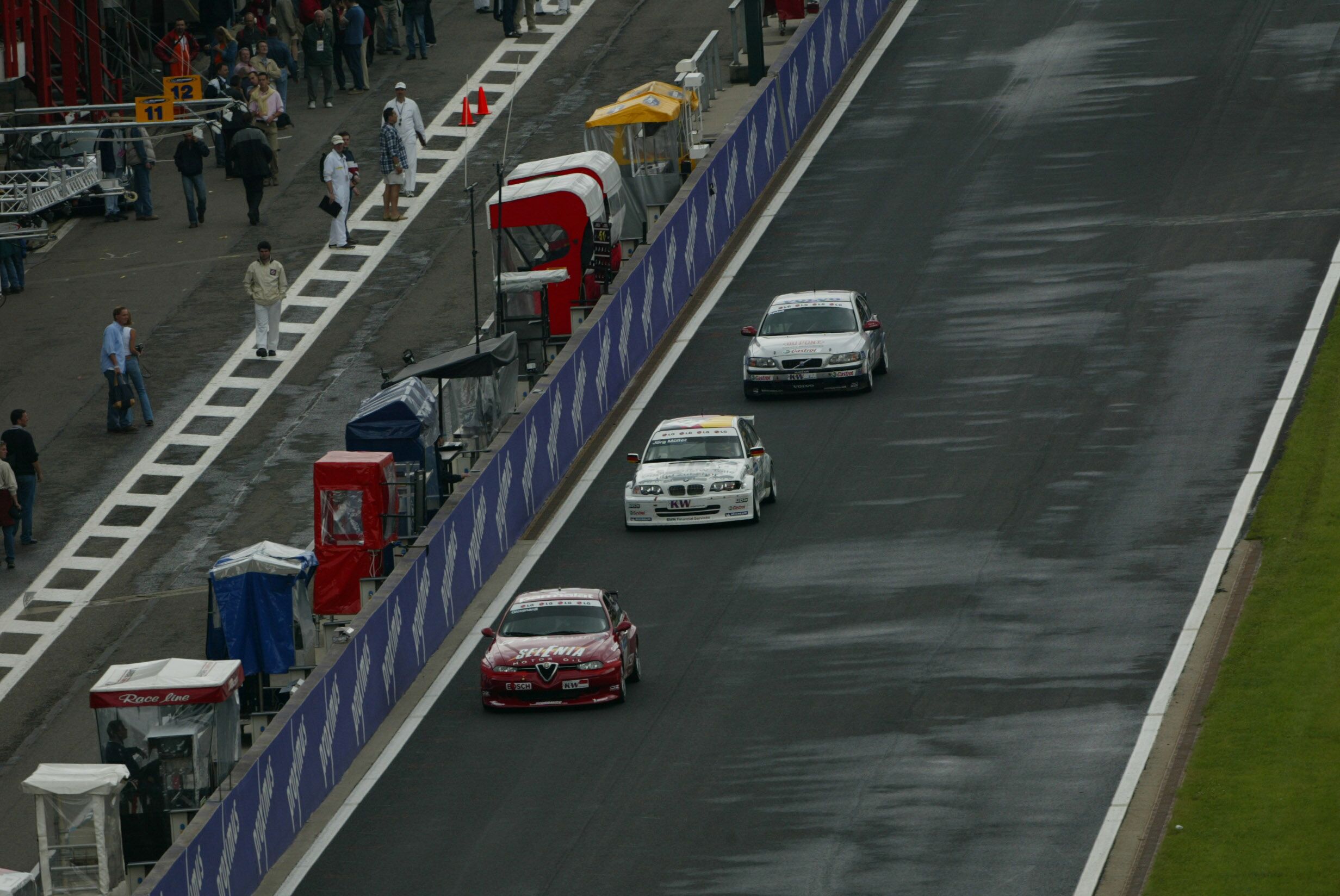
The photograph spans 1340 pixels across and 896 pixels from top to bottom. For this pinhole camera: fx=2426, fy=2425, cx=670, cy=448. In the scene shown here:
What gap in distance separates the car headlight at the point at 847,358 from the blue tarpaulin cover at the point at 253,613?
35.8ft

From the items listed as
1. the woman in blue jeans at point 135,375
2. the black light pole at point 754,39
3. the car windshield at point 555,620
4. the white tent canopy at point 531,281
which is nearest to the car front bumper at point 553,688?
the car windshield at point 555,620

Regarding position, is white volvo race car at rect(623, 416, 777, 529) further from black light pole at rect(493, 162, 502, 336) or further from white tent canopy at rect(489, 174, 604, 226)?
white tent canopy at rect(489, 174, 604, 226)

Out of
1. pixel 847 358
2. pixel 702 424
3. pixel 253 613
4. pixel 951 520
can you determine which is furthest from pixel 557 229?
pixel 253 613

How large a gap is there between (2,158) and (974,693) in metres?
26.5

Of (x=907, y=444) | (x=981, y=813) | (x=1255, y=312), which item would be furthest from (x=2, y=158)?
(x=981, y=813)

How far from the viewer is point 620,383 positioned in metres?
40.4

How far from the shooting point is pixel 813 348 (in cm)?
3931

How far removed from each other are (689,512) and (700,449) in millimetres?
931

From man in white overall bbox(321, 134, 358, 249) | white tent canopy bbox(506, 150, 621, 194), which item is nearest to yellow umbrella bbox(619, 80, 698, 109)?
white tent canopy bbox(506, 150, 621, 194)

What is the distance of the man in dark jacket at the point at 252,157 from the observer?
4722 cm

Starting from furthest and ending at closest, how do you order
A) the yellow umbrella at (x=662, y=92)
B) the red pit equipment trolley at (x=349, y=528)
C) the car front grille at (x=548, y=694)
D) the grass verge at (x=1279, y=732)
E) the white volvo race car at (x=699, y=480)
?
1. the yellow umbrella at (x=662, y=92)
2. the white volvo race car at (x=699, y=480)
3. the red pit equipment trolley at (x=349, y=528)
4. the car front grille at (x=548, y=694)
5. the grass verge at (x=1279, y=732)

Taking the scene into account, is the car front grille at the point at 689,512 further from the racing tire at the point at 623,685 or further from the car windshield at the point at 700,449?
the racing tire at the point at 623,685

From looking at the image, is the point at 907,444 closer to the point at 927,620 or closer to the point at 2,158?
the point at 927,620

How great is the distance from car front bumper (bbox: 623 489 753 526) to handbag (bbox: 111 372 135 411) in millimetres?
11019
